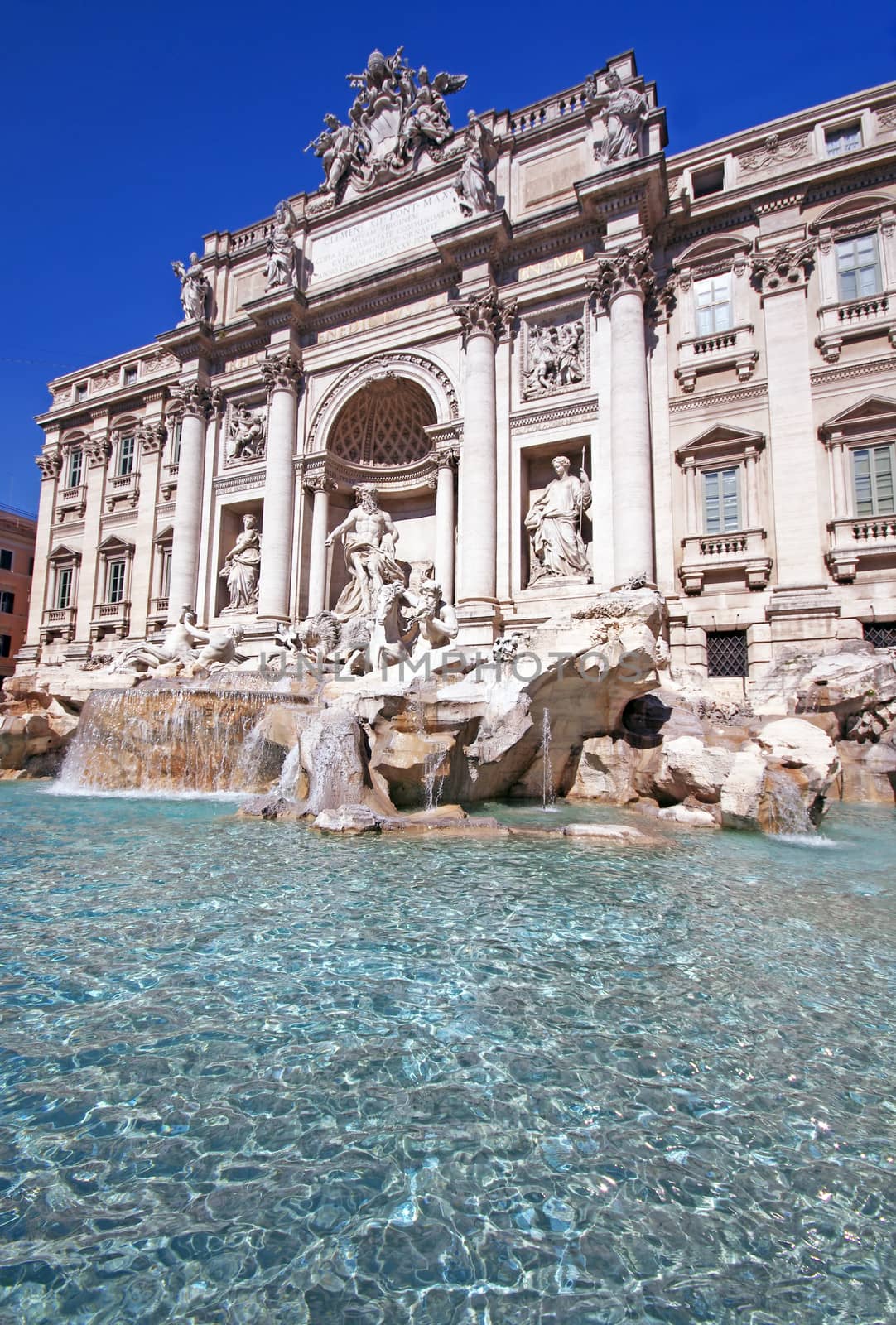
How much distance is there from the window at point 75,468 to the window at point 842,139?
24.2 metres

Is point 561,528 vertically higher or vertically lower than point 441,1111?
higher

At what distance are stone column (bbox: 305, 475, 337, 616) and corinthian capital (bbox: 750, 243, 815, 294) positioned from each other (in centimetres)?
1096

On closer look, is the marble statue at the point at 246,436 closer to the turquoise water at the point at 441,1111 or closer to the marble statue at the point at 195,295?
the marble statue at the point at 195,295

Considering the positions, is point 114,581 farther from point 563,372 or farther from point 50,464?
point 563,372

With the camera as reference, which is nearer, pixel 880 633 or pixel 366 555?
pixel 880 633

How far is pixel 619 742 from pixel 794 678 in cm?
449

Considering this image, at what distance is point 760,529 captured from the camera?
13.8 meters

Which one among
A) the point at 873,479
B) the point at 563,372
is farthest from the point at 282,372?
the point at 873,479

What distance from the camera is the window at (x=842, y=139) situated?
14.2 metres

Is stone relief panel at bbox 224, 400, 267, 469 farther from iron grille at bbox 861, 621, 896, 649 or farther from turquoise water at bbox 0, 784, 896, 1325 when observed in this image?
turquoise water at bbox 0, 784, 896, 1325

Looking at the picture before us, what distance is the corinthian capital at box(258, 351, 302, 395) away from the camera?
18281mm

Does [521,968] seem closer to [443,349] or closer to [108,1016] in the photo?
[108,1016]

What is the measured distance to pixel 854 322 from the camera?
1366cm

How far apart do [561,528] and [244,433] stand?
10.3 meters
